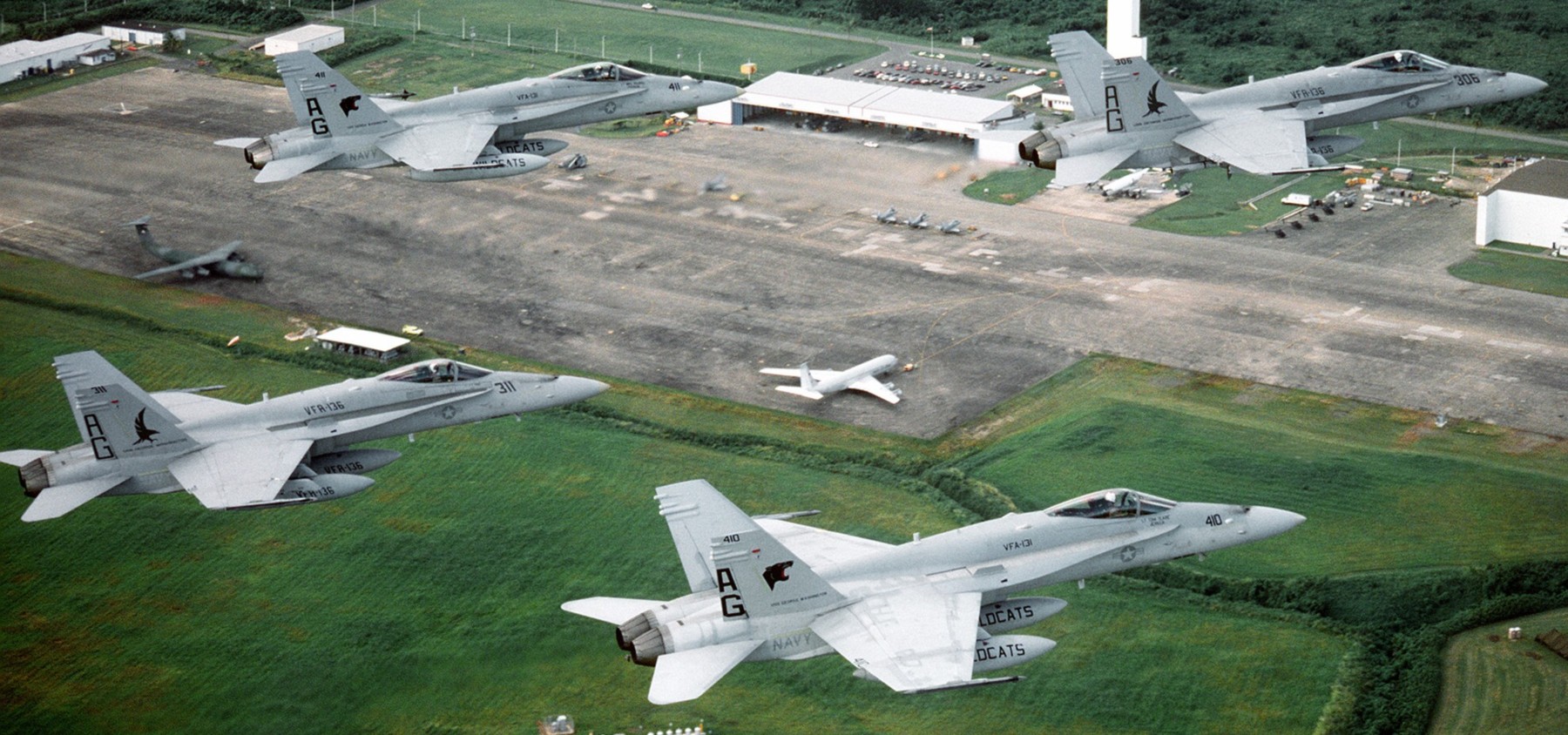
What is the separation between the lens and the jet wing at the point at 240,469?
7425 centimetres

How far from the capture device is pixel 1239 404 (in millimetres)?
104375

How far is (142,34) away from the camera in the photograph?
173875mm

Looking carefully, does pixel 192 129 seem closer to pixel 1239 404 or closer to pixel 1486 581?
pixel 1239 404

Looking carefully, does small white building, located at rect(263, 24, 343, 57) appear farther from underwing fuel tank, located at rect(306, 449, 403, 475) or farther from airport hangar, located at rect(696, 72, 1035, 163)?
underwing fuel tank, located at rect(306, 449, 403, 475)

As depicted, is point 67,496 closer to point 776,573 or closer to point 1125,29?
point 776,573

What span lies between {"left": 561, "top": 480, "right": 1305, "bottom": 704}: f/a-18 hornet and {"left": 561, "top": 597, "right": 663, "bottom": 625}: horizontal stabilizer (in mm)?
66

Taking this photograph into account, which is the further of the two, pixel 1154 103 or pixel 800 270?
pixel 800 270

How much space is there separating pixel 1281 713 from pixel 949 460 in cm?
2690

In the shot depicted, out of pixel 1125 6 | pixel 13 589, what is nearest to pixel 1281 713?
pixel 13 589

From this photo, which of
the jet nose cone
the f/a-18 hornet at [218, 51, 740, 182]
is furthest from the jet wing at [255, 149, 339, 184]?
the jet nose cone

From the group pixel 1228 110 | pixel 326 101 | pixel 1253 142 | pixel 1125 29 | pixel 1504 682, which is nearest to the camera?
pixel 1504 682

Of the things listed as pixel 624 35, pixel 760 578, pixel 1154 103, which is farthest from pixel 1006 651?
pixel 624 35

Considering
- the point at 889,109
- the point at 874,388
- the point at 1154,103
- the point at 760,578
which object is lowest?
the point at 874,388

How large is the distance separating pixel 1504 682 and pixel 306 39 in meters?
121
